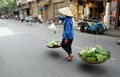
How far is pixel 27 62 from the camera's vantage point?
7051mm

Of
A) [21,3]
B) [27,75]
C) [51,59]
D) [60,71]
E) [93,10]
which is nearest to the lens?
[27,75]

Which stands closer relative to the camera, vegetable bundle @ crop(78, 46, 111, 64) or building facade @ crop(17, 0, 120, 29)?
vegetable bundle @ crop(78, 46, 111, 64)

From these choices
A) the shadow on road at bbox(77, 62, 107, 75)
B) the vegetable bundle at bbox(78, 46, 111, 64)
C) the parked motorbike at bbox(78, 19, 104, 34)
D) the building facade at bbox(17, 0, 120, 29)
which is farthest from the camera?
the building facade at bbox(17, 0, 120, 29)

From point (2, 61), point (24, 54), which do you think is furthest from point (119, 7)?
point (2, 61)

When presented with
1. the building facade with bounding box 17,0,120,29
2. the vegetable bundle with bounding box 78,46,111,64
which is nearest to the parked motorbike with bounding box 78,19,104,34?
the building facade with bounding box 17,0,120,29

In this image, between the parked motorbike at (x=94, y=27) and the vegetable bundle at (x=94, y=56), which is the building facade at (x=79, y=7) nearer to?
the parked motorbike at (x=94, y=27)

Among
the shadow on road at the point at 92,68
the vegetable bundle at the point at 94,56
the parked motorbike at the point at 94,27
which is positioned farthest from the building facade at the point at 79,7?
the vegetable bundle at the point at 94,56

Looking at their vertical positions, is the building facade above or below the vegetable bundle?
above

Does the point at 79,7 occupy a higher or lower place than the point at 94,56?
higher

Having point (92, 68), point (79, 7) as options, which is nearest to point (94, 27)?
point (79, 7)

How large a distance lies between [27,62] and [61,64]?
117 centimetres

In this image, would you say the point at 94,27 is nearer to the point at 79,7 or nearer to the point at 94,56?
the point at 79,7

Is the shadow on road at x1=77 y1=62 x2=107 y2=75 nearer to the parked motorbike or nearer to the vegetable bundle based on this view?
the vegetable bundle

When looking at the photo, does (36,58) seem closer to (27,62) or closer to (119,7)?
(27,62)
